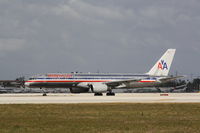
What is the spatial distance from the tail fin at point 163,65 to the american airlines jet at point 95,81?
2.43ft

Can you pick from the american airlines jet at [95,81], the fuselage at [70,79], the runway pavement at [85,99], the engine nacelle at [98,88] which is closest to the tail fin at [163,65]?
the american airlines jet at [95,81]

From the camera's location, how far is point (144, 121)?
2452 cm

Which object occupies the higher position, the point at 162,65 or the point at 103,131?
the point at 162,65

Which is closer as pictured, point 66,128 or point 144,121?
point 66,128

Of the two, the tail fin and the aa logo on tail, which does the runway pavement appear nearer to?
the tail fin

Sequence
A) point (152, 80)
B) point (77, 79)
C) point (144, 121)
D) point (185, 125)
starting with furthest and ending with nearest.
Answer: point (152, 80) < point (77, 79) < point (144, 121) < point (185, 125)

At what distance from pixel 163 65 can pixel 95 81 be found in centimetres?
1827

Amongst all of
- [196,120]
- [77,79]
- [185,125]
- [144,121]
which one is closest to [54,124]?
[144,121]

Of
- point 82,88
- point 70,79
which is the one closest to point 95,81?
point 82,88

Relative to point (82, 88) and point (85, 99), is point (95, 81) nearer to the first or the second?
point (82, 88)

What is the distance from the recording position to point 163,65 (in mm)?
86188

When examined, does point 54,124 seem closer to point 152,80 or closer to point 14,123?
point 14,123

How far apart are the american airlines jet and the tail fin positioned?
74 cm

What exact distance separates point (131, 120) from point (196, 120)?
4.06 m
